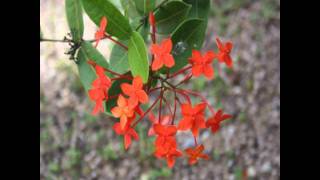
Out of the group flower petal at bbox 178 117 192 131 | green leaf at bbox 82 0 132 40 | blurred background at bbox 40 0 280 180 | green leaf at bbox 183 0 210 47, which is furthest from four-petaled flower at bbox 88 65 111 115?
blurred background at bbox 40 0 280 180

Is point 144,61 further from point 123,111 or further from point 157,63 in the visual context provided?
point 123,111

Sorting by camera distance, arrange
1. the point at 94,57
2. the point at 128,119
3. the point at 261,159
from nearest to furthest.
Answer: the point at 128,119, the point at 94,57, the point at 261,159

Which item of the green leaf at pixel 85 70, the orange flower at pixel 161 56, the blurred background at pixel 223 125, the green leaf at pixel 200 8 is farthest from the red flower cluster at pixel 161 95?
the blurred background at pixel 223 125

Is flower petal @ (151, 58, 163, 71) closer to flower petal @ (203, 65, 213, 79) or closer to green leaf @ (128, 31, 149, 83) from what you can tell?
green leaf @ (128, 31, 149, 83)

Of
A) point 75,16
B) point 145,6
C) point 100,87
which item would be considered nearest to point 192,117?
point 100,87
